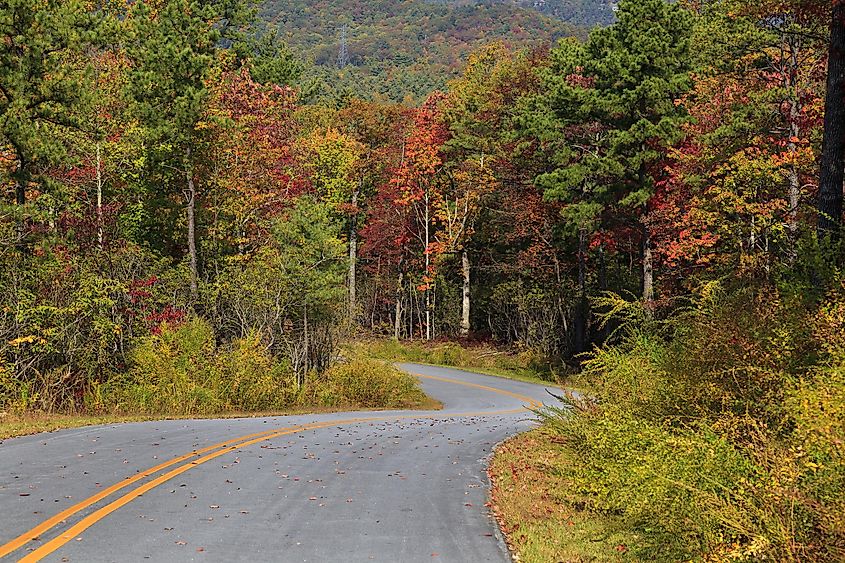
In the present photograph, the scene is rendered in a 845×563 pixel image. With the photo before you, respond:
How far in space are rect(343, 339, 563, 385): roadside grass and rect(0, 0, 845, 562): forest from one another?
3.03 feet

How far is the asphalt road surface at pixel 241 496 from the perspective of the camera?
24.5 feet

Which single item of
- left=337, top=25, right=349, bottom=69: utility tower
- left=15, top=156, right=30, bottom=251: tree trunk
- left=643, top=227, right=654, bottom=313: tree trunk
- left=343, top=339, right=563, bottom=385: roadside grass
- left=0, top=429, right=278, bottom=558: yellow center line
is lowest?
left=343, top=339, right=563, bottom=385: roadside grass

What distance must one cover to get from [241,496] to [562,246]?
117 feet

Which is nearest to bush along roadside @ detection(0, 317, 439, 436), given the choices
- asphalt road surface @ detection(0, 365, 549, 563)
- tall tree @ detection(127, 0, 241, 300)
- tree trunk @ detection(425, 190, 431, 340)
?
tall tree @ detection(127, 0, 241, 300)

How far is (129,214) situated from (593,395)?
22904 mm

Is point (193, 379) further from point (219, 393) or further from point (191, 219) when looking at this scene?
point (191, 219)

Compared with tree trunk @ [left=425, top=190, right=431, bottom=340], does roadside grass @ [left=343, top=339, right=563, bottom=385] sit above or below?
below

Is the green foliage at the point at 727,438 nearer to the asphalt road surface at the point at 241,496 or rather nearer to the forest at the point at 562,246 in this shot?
the forest at the point at 562,246

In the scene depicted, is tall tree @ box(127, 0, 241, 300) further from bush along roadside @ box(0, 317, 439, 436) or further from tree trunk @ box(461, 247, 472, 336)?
tree trunk @ box(461, 247, 472, 336)

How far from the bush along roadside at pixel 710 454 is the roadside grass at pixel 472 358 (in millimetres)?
27050

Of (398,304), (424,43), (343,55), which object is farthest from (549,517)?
(424,43)

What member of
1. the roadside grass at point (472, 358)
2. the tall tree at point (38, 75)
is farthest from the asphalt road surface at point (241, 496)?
the roadside grass at point (472, 358)

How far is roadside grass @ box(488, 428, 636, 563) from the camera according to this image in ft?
25.8

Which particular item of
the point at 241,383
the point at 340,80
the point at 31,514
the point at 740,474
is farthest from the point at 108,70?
the point at 340,80
